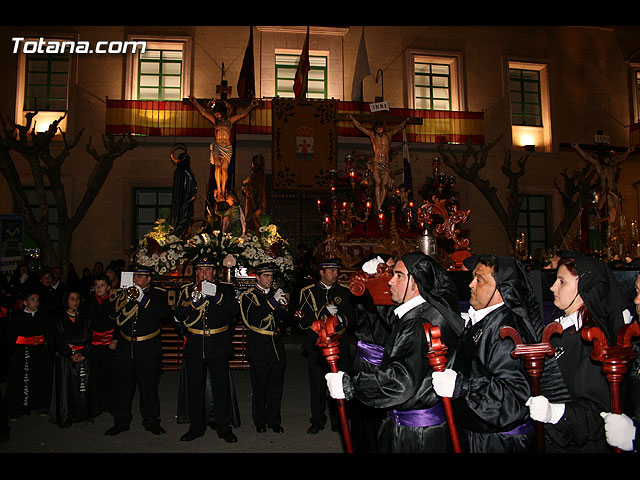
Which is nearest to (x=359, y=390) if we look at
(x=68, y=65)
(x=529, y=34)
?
(x=68, y=65)

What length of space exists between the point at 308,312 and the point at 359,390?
147 inches

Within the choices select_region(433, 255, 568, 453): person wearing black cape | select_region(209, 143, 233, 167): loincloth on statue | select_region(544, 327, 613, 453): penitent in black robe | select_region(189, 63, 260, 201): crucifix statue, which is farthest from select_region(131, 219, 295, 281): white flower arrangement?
select_region(544, 327, 613, 453): penitent in black robe

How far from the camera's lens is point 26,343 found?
671cm

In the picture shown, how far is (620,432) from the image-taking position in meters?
2.35

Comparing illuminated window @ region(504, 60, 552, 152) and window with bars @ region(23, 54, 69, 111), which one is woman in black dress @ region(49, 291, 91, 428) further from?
illuminated window @ region(504, 60, 552, 152)

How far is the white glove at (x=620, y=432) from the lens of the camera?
234 cm

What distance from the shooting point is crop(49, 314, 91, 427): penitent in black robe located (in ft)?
20.5

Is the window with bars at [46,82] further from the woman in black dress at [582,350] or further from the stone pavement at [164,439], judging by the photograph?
the woman in black dress at [582,350]

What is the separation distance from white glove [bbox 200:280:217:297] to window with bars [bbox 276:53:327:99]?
14257 millimetres

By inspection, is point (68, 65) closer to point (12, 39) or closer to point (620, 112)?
point (12, 39)

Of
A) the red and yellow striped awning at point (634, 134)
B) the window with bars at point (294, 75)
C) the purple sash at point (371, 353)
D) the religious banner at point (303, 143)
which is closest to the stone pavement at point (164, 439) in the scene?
the purple sash at point (371, 353)

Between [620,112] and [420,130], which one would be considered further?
[620,112]

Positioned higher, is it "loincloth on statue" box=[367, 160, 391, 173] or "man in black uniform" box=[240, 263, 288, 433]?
"loincloth on statue" box=[367, 160, 391, 173]

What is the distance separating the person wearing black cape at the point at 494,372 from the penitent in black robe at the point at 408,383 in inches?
5.8
